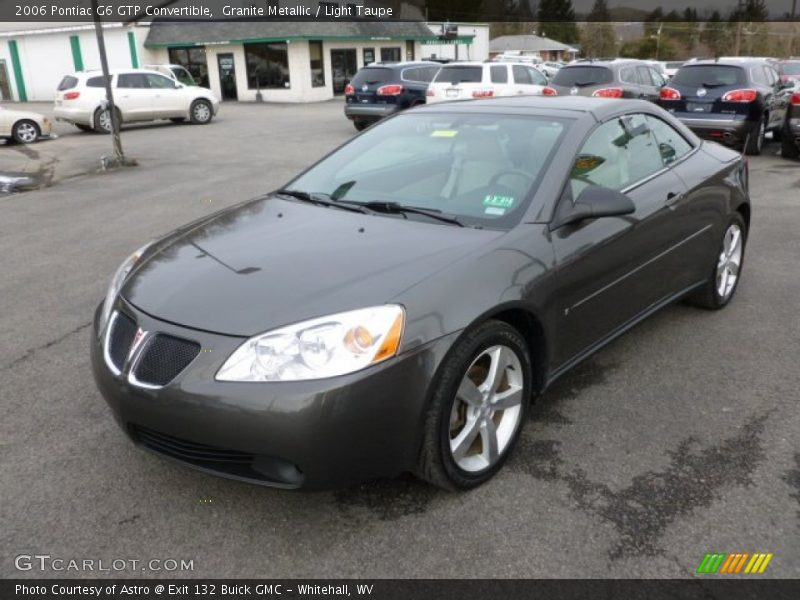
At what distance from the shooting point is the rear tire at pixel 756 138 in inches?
477

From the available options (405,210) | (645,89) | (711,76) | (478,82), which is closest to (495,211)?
(405,210)

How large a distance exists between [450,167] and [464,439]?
1498 mm

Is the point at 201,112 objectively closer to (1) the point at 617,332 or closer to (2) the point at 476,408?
(1) the point at 617,332

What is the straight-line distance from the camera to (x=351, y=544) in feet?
8.66

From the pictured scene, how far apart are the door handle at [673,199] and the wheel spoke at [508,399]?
1.67 meters

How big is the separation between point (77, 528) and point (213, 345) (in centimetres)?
95

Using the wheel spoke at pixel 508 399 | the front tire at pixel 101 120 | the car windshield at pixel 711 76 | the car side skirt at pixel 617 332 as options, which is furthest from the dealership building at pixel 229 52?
the wheel spoke at pixel 508 399

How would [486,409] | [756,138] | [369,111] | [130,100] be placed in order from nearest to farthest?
1. [486,409]
2. [756,138]
3. [369,111]
4. [130,100]

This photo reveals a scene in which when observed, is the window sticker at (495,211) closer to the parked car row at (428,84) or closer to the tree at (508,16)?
the parked car row at (428,84)

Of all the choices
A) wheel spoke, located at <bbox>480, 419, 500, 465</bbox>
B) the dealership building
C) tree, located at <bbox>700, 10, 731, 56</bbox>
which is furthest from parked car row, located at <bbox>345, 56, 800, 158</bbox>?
tree, located at <bbox>700, 10, 731, 56</bbox>

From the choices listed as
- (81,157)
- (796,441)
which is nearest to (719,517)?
(796,441)

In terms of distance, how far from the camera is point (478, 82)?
15.3 m
